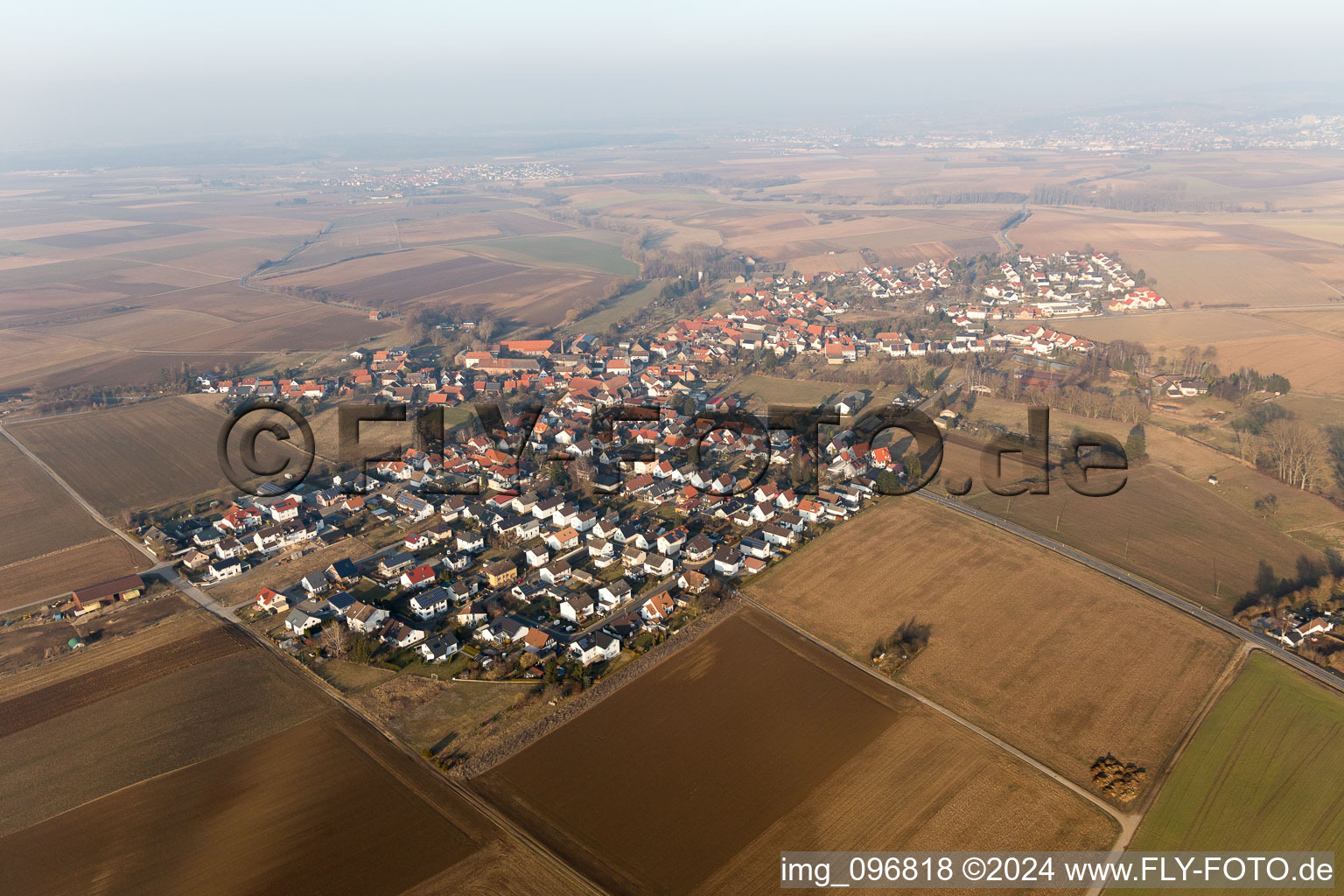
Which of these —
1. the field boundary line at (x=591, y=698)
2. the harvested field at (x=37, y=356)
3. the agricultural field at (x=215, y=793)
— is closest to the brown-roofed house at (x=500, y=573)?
the field boundary line at (x=591, y=698)

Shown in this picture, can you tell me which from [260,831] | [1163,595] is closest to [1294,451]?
[1163,595]

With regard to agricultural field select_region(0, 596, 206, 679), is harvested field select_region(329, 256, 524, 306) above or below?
above

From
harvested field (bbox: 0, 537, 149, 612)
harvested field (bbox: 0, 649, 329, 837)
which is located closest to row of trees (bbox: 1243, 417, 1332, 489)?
harvested field (bbox: 0, 649, 329, 837)

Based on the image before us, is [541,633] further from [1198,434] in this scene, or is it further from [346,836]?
[1198,434]

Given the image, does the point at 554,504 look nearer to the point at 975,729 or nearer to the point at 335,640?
the point at 335,640

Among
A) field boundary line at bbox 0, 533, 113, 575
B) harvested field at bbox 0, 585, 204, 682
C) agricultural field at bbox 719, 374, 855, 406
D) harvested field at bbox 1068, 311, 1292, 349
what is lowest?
harvested field at bbox 0, 585, 204, 682

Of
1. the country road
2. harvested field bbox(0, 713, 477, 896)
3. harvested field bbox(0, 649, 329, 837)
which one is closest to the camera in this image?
harvested field bbox(0, 713, 477, 896)

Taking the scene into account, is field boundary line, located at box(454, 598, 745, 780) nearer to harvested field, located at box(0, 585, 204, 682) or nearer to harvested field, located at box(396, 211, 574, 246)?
harvested field, located at box(0, 585, 204, 682)

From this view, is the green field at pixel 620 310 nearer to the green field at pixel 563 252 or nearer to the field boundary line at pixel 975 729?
the green field at pixel 563 252
